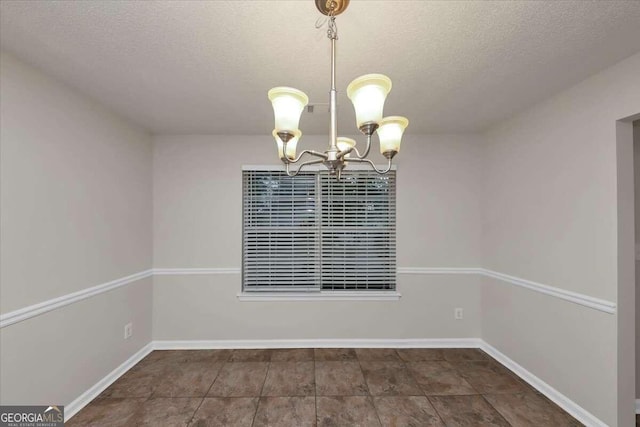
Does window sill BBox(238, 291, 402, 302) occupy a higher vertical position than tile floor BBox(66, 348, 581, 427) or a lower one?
higher

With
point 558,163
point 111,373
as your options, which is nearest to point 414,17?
point 558,163

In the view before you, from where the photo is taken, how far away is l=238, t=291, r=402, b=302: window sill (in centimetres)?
323

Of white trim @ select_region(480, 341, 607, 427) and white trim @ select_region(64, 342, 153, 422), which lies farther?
white trim @ select_region(64, 342, 153, 422)

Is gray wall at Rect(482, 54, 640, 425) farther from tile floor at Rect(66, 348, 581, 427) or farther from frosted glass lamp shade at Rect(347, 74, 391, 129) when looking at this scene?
frosted glass lamp shade at Rect(347, 74, 391, 129)

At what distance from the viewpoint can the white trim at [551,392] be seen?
2016 mm

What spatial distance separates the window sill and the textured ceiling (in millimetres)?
1999

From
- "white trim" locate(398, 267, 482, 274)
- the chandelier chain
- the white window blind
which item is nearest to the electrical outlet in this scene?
the white window blind

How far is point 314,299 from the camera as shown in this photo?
3.25 m

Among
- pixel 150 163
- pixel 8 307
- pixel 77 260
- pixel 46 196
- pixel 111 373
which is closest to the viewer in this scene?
pixel 8 307

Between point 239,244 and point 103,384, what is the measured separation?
165 centimetres

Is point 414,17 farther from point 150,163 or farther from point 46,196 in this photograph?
point 150,163

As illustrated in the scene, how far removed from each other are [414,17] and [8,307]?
2796 millimetres

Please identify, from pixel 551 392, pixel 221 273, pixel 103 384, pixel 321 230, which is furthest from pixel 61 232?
pixel 551 392

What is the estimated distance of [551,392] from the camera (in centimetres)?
229
